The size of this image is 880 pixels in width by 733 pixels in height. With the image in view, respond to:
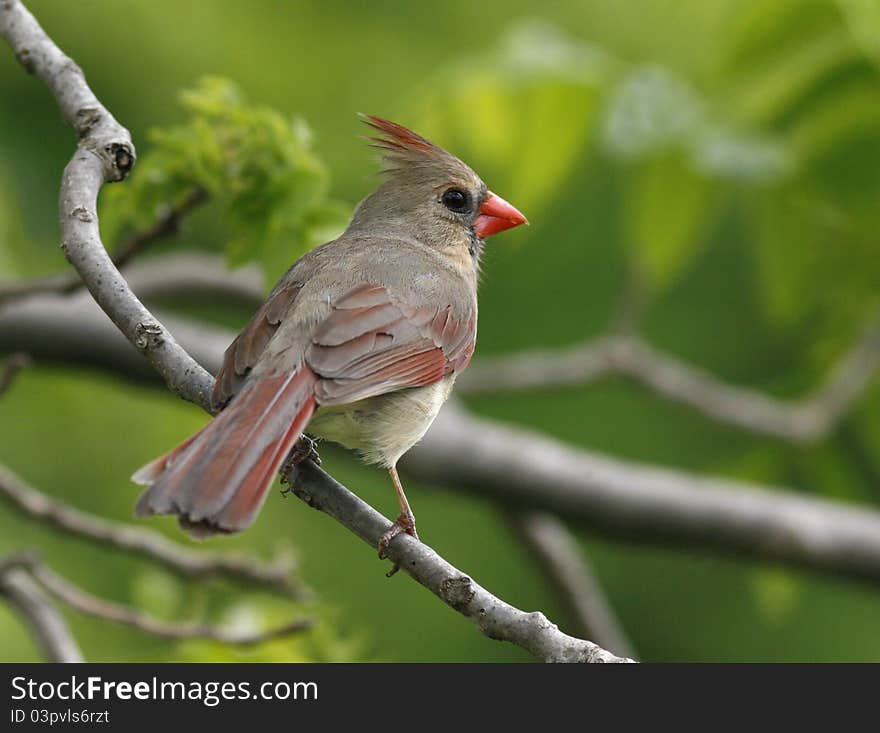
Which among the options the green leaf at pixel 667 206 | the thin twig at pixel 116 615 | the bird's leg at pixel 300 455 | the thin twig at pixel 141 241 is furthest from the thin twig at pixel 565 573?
the bird's leg at pixel 300 455

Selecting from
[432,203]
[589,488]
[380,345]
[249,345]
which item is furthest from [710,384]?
[249,345]

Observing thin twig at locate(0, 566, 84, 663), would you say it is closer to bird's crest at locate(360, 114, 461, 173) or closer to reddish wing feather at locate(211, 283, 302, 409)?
reddish wing feather at locate(211, 283, 302, 409)

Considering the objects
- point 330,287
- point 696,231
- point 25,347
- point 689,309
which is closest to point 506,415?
point 689,309

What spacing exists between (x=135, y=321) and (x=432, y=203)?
1.72 meters

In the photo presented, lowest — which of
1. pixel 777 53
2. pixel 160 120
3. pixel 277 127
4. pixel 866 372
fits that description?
pixel 277 127

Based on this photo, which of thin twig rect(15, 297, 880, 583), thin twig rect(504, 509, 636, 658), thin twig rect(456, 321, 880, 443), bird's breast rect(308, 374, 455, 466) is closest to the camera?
bird's breast rect(308, 374, 455, 466)

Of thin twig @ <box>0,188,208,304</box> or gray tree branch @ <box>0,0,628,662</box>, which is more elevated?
thin twig @ <box>0,188,208,304</box>

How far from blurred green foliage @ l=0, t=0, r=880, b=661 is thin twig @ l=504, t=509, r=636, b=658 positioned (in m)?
0.19

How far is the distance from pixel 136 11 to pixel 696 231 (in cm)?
311

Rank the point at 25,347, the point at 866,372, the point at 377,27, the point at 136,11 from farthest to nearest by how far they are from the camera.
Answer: the point at 377,27 < the point at 136,11 < the point at 866,372 < the point at 25,347

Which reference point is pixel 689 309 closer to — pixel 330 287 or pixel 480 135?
pixel 480 135

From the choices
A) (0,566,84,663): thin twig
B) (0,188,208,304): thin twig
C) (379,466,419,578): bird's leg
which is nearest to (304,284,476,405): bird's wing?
(379,466,419,578): bird's leg

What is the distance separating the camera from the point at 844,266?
4883mm

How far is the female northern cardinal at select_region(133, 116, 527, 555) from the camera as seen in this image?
8.54 ft
